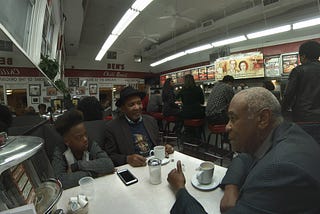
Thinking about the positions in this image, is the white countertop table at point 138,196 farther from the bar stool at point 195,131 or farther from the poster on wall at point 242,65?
the poster on wall at point 242,65

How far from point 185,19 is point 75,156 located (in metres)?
6.61

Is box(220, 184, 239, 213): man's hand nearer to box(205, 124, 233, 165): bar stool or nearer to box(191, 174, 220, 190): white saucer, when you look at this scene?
box(191, 174, 220, 190): white saucer

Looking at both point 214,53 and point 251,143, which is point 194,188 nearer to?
point 251,143

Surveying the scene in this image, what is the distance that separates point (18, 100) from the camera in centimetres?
151

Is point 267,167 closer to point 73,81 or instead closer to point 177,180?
point 177,180

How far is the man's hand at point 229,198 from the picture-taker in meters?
1.00

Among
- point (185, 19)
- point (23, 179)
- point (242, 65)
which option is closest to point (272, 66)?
point (242, 65)

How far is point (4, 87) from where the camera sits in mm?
1314

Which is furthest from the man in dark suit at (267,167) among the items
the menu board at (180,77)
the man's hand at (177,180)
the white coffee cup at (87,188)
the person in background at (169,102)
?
the menu board at (180,77)

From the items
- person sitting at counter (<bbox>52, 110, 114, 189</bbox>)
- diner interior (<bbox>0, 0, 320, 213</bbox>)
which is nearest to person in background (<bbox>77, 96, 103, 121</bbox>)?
diner interior (<bbox>0, 0, 320, 213</bbox>)

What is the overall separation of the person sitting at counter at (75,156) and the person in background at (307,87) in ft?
9.34

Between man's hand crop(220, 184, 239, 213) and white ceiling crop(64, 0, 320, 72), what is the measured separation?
477cm

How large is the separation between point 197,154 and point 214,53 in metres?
6.00

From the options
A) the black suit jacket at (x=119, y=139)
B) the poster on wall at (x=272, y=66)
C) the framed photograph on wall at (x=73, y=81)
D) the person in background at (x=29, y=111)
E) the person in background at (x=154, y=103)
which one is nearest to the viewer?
the person in background at (x=29, y=111)
